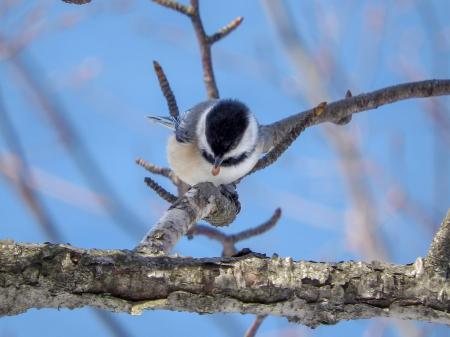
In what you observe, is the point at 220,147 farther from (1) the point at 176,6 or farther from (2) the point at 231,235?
(1) the point at 176,6

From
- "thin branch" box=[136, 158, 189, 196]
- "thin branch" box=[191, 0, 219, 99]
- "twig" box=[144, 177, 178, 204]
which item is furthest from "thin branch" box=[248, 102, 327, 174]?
"thin branch" box=[191, 0, 219, 99]

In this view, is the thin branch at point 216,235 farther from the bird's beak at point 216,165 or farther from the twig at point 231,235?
the bird's beak at point 216,165

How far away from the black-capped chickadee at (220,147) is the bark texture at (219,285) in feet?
3.67

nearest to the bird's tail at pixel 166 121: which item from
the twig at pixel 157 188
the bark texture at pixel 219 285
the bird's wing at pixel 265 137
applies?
the bird's wing at pixel 265 137

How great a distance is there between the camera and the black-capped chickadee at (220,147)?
7.29ft

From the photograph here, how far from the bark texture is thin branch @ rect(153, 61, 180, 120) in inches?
38.7

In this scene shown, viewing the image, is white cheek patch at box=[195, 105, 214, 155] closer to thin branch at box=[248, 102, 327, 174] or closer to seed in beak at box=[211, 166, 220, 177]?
seed in beak at box=[211, 166, 220, 177]

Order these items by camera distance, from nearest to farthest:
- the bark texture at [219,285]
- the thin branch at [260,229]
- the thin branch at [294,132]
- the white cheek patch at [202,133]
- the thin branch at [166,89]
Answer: the bark texture at [219,285], the thin branch at [294,132], the thin branch at [166,89], the thin branch at [260,229], the white cheek patch at [202,133]

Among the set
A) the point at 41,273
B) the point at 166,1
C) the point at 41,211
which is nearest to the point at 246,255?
the point at 41,273

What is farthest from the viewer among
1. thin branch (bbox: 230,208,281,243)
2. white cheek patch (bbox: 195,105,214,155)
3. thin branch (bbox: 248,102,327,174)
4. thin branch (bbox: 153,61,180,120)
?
white cheek patch (bbox: 195,105,214,155)

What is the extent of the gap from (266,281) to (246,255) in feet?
0.23

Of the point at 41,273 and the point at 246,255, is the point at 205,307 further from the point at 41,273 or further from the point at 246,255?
the point at 41,273

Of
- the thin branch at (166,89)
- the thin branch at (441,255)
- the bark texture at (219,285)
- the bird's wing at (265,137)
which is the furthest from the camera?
the bird's wing at (265,137)

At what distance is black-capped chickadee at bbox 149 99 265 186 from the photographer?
2.22 metres
